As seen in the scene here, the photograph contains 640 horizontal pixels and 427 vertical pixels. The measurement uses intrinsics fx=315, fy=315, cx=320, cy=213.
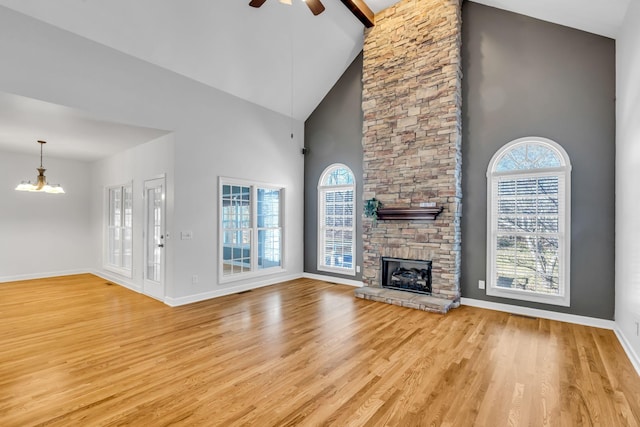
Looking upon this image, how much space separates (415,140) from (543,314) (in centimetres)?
313

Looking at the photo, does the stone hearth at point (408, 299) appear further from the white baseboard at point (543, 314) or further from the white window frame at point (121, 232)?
the white window frame at point (121, 232)

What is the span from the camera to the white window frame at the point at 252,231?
544 centimetres

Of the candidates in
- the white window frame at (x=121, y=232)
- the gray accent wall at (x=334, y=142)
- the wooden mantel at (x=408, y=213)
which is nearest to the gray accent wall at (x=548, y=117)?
the wooden mantel at (x=408, y=213)

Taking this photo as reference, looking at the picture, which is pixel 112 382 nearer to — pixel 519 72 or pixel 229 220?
pixel 229 220

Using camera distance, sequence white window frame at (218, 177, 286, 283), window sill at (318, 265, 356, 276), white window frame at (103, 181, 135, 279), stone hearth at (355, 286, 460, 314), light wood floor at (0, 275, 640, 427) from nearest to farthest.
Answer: light wood floor at (0, 275, 640, 427)
stone hearth at (355, 286, 460, 314)
white window frame at (218, 177, 286, 283)
white window frame at (103, 181, 135, 279)
window sill at (318, 265, 356, 276)

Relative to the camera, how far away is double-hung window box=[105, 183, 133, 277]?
6258 mm

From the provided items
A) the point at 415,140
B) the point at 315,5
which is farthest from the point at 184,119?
the point at 415,140

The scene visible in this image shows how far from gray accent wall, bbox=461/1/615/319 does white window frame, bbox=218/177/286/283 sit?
11.5 feet

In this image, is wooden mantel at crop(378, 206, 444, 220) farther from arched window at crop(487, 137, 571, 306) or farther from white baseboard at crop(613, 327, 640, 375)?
white baseboard at crop(613, 327, 640, 375)

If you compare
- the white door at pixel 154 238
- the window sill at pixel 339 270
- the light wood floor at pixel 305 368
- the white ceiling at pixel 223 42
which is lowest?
the light wood floor at pixel 305 368

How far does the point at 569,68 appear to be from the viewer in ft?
13.8

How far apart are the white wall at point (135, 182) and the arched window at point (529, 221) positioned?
494 centimetres

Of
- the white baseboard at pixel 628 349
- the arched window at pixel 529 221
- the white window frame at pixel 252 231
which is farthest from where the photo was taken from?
the white window frame at pixel 252 231

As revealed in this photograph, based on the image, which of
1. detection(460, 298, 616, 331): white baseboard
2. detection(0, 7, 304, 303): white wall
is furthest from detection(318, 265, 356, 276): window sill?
detection(460, 298, 616, 331): white baseboard
